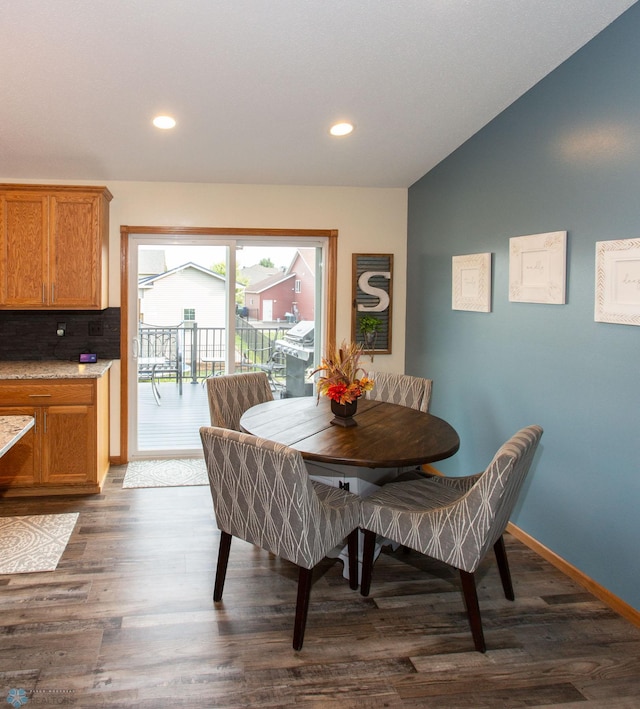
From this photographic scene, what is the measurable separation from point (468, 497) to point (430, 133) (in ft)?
7.96

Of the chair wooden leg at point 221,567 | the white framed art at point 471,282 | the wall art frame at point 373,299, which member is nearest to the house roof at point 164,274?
the wall art frame at point 373,299

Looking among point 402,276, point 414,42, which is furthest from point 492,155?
point 402,276

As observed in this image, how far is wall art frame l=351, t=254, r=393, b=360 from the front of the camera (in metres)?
4.91

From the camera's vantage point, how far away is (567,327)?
2.77 metres

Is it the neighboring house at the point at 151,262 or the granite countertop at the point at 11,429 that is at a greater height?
the neighboring house at the point at 151,262

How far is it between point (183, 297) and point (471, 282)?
2479 mm

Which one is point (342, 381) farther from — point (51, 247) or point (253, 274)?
point (51, 247)

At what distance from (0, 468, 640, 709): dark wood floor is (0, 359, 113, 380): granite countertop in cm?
127

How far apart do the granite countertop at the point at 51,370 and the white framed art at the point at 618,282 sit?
3.21m

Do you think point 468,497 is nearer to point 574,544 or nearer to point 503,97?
point 574,544

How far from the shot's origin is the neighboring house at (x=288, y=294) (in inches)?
194

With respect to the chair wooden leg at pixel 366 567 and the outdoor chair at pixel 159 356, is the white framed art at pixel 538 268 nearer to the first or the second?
the chair wooden leg at pixel 366 567

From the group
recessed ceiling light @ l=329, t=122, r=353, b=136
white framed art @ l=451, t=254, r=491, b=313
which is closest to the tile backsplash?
recessed ceiling light @ l=329, t=122, r=353, b=136

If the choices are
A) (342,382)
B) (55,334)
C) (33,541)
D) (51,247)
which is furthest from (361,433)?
(55,334)
